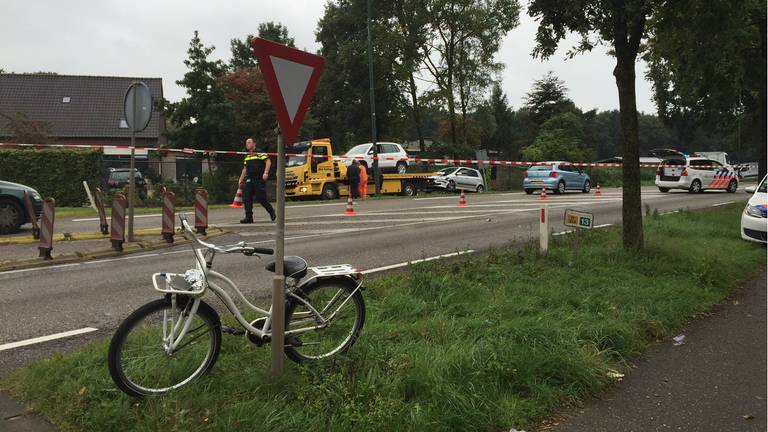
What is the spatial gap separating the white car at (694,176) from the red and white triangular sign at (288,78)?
26196mm

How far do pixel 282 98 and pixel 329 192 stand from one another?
2033 centimetres

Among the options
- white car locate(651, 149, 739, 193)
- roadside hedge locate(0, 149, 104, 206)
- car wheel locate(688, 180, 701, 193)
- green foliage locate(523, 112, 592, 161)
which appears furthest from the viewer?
green foliage locate(523, 112, 592, 161)

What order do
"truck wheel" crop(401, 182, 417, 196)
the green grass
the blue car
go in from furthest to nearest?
1. "truck wheel" crop(401, 182, 417, 196)
2. the blue car
3. the green grass

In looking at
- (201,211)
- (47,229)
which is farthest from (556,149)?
(47,229)

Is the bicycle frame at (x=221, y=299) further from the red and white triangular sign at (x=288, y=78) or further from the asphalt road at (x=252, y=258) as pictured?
the asphalt road at (x=252, y=258)

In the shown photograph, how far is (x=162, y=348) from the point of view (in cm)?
354

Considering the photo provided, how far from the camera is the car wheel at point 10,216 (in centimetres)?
1190

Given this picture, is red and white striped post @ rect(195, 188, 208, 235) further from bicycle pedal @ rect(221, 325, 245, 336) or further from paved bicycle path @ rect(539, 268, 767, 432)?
paved bicycle path @ rect(539, 268, 767, 432)

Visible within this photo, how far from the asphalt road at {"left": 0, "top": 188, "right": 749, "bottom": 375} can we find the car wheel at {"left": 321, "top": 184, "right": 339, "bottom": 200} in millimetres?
5930

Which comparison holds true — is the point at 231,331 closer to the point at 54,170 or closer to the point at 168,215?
the point at 168,215

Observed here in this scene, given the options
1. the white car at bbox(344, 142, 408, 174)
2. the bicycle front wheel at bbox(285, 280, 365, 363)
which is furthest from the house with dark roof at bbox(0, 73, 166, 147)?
the bicycle front wheel at bbox(285, 280, 365, 363)

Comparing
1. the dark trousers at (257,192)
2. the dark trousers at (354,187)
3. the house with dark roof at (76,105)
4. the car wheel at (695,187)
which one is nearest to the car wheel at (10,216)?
the dark trousers at (257,192)

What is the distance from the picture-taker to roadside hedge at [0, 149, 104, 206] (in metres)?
20.7

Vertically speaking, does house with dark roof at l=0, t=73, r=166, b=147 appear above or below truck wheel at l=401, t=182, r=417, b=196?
above
